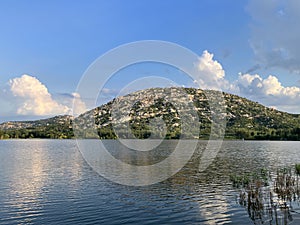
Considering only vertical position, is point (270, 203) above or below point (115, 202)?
below

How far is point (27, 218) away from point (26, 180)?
21816mm

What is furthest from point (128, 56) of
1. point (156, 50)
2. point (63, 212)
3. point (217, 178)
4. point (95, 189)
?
point (217, 178)

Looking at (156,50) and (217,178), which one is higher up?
(156,50)

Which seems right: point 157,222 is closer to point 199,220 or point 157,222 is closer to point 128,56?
point 199,220

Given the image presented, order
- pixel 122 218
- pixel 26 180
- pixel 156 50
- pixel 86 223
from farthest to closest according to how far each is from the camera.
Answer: pixel 26 180 < pixel 156 50 < pixel 122 218 < pixel 86 223

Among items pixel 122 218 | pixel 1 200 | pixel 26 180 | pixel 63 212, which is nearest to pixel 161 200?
pixel 122 218

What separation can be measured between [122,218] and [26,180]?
2561 cm

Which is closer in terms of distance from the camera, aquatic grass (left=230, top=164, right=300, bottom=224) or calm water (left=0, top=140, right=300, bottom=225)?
aquatic grass (left=230, top=164, right=300, bottom=224)

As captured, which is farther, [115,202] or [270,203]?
[115,202]

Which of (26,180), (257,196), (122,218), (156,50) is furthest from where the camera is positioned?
(26,180)

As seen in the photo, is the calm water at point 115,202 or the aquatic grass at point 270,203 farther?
the calm water at point 115,202

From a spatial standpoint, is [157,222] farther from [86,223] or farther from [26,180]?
[26,180]

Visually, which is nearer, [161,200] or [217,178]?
[161,200]

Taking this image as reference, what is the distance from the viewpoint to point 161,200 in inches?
1318
